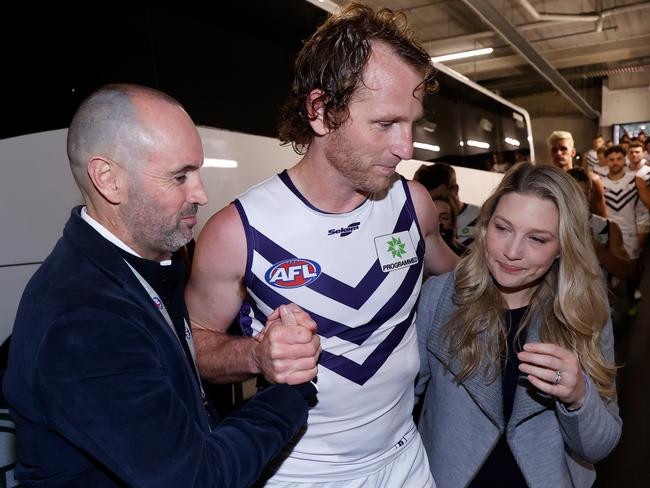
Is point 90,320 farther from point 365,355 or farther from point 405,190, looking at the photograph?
point 405,190

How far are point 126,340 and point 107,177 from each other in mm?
407

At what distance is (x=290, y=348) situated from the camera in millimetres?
1181

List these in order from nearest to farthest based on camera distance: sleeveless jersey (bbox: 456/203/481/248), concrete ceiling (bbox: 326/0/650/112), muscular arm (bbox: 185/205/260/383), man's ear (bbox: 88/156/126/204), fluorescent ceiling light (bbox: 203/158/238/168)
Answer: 1. man's ear (bbox: 88/156/126/204)
2. muscular arm (bbox: 185/205/260/383)
3. fluorescent ceiling light (bbox: 203/158/238/168)
4. sleeveless jersey (bbox: 456/203/481/248)
5. concrete ceiling (bbox: 326/0/650/112)

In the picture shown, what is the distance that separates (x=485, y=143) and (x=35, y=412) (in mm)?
8343

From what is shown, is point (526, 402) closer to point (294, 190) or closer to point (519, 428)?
point (519, 428)

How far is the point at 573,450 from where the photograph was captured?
5.06 feet

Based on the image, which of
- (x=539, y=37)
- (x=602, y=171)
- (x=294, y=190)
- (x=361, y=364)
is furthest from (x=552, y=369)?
(x=539, y=37)

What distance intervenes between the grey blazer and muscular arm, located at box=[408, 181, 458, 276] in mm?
250

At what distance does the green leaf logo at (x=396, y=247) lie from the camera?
1618 millimetres

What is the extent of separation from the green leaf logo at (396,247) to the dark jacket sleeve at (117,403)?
0.88m

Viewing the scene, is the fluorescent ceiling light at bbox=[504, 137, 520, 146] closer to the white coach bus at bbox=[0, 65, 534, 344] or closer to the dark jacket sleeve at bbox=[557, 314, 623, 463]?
the white coach bus at bbox=[0, 65, 534, 344]

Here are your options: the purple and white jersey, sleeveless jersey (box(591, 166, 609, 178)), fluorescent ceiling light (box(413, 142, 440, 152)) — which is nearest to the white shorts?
the purple and white jersey

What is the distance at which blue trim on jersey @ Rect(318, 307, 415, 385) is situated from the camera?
151 centimetres

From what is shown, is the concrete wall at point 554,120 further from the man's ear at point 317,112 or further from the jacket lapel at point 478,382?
the man's ear at point 317,112
